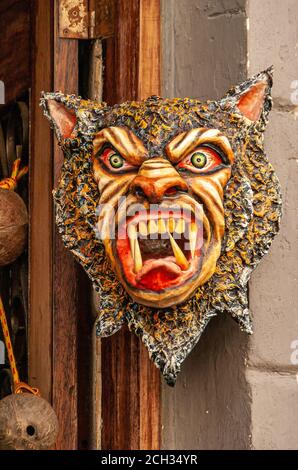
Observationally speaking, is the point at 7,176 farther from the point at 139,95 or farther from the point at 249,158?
the point at 249,158

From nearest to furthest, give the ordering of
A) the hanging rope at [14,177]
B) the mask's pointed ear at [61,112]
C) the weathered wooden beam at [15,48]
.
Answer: the mask's pointed ear at [61,112] → the hanging rope at [14,177] → the weathered wooden beam at [15,48]

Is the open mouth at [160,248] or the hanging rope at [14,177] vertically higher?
the hanging rope at [14,177]

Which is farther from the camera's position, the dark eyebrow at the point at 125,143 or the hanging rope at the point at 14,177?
the hanging rope at the point at 14,177

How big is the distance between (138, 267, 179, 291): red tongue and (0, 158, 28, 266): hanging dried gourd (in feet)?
1.21

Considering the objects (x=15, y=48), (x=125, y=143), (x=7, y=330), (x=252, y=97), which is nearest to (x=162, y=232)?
(x=125, y=143)

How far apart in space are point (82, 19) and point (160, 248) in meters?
0.50

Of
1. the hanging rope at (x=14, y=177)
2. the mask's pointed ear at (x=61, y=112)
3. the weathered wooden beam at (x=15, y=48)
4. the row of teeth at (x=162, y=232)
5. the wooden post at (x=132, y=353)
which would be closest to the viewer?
the row of teeth at (x=162, y=232)

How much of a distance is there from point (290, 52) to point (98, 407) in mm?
584

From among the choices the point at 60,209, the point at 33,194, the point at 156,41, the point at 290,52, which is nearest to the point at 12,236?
the point at 33,194

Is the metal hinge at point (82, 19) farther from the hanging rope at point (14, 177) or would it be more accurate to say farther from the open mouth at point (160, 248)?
the open mouth at point (160, 248)

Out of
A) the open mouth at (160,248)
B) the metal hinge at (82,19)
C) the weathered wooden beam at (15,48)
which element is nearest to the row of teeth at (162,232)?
the open mouth at (160,248)

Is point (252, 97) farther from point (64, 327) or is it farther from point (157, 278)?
point (64, 327)

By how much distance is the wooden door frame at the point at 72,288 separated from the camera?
153 cm

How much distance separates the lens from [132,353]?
1.53 metres
